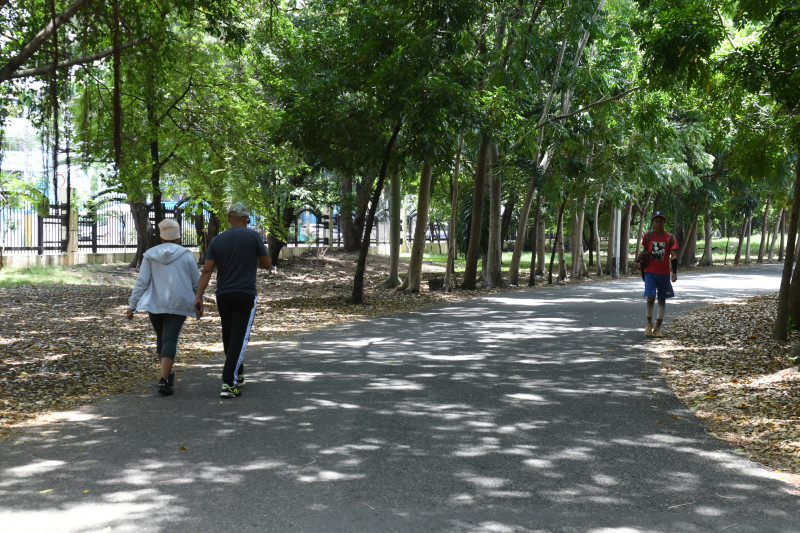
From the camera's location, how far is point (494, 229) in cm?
2416

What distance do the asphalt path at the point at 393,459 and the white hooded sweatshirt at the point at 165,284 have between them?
0.90 m

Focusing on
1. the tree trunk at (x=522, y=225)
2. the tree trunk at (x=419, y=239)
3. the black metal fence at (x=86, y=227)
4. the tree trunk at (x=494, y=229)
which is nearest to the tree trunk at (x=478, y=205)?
the tree trunk at (x=494, y=229)

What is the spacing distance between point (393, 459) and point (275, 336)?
7.62 meters

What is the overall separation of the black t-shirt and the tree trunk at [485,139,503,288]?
17.0 metres

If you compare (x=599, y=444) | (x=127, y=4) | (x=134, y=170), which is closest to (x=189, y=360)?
(x=127, y=4)

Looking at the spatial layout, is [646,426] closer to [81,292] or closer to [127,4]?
[127,4]

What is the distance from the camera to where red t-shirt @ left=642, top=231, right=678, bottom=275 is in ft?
38.9

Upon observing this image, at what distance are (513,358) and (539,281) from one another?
782 inches

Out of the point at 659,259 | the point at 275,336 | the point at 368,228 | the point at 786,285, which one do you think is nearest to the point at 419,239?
the point at 368,228

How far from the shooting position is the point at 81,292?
18.4 meters

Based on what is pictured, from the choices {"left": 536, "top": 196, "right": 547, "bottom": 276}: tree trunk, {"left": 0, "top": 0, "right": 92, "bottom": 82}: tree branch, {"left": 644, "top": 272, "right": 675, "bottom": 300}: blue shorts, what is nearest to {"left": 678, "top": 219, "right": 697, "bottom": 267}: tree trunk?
{"left": 536, "top": 196, "right": 547, "bottom": 276}: tree trunk

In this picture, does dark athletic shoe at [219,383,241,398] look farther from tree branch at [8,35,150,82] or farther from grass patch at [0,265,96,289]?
grass patch at [0,265,96,289]

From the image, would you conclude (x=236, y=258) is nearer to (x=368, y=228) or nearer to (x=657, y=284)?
(x=657, y=284)

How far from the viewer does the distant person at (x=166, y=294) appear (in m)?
7.54
